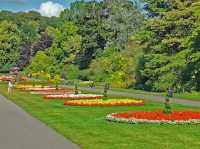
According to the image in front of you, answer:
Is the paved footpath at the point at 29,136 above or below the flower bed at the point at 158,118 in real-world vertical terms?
below

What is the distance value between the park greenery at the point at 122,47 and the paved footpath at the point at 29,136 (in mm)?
18334

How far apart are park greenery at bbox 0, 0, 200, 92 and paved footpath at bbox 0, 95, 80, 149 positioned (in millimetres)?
18334

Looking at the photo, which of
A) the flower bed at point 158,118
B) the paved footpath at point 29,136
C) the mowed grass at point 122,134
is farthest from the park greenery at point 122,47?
the paved footpath at point 29,136

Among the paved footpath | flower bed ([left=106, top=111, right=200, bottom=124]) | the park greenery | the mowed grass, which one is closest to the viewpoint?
the paved footpath

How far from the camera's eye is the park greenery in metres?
44.5

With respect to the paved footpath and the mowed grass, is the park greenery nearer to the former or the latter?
the mowed grass

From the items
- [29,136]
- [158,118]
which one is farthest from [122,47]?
[29,136]

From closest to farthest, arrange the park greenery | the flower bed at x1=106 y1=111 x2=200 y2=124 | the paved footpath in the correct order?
the paved footpath → the flower bed at x1=106 y1=111 x2=200 y2=124 → the park greenery

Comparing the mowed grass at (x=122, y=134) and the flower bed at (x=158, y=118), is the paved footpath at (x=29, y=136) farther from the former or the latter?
the flower bed at (x=158, y=118)

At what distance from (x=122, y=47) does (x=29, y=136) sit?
56.0m

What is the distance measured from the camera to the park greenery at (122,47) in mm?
44500

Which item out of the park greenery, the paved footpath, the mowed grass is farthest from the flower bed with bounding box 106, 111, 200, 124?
the park greenery

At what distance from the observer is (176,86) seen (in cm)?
4412

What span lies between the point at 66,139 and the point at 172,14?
36620 mm
